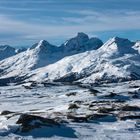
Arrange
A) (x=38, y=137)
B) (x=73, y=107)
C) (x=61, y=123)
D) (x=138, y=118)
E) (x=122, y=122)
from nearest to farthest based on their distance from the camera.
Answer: (x=38, y=137)
(x=61, y=123)
(x=122, y=122)
(x=138, y=118)
(x=73, y=107)

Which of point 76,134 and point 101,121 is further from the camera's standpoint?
point 101,121

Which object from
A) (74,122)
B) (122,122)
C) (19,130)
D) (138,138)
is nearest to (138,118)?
(122,122)

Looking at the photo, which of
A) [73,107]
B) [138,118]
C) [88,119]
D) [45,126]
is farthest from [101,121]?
[73,107]

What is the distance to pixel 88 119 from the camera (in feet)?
227

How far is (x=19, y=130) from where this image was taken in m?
55.2

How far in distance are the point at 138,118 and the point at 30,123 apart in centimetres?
2296

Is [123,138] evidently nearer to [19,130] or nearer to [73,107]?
[19,130]

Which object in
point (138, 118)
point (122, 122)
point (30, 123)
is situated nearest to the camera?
point (30, 123)

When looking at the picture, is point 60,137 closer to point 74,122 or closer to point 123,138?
point 123,138

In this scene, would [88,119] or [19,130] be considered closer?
[19,130]

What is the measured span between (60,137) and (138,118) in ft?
77.9

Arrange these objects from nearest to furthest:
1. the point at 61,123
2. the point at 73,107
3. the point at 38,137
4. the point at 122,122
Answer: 1. the point at 38,137
2. the point at 61,123
3. the point at 122,122
4. the point at 73,107

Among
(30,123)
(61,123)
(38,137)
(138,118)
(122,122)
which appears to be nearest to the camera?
(38,137)

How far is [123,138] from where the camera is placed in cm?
5478
